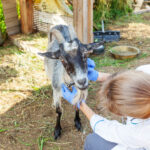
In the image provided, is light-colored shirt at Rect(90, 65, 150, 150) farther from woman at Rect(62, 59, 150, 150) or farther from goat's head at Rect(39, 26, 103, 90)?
goat's head at Rect(39, 26, 103, 90)

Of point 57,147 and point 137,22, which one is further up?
point 137,22

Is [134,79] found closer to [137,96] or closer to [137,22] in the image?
[137,96]

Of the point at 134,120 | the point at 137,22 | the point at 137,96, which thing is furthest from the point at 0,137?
the point at 137,22

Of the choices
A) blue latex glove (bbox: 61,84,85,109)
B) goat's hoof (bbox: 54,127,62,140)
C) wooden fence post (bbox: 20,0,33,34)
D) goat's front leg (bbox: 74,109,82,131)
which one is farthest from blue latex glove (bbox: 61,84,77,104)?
wooden fence post (bbox: 20,0,33,34)

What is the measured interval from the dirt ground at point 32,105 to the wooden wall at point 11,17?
630 mm

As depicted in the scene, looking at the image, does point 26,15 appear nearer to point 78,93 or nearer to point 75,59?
point 78,93

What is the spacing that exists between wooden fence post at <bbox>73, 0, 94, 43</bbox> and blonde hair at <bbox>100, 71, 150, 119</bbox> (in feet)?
9.07

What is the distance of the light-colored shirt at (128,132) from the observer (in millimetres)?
1484

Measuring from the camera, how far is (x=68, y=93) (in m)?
Answer: 2.32

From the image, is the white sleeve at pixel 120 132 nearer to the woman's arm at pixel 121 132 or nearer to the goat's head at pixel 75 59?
the woman's arm at pixel 121 132

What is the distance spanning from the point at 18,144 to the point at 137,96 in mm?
1809

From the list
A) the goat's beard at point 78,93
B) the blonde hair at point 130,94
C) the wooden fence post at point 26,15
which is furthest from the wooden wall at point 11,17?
the blonde hair at point 130,94

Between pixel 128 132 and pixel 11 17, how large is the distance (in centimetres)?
483

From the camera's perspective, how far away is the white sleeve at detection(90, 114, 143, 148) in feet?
4.95
